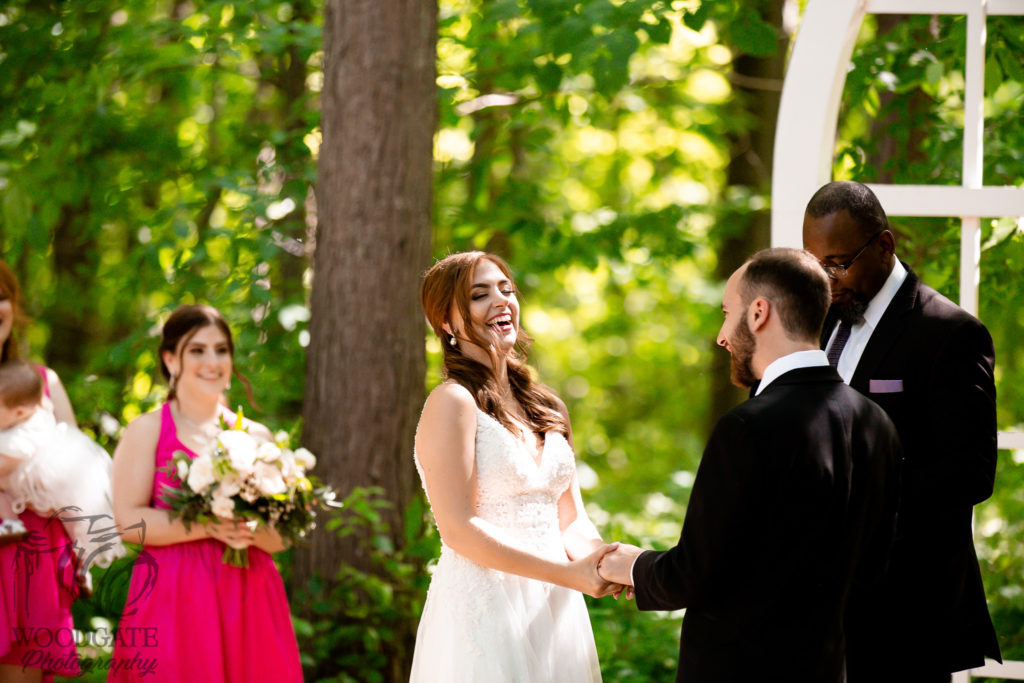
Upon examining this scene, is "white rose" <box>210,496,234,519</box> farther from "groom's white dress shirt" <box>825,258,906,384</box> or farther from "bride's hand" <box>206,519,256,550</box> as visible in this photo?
"groom's white dress shirt" <box>825,258,906,384</box>

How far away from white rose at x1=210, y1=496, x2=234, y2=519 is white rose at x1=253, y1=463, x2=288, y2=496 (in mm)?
109

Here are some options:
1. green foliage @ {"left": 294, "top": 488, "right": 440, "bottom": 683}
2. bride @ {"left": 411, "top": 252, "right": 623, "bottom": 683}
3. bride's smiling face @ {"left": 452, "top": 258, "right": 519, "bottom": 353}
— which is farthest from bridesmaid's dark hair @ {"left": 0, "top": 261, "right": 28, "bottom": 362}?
bride's smiling face @ {"left": 452, "top": 258, "right": 519, "bottom": 353}

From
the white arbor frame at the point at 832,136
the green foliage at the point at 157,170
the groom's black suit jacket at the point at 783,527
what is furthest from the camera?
the green foliage at the point at 157,170

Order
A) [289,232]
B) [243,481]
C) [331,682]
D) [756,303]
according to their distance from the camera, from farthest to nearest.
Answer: [289,232] → [331,682] → [243,481] → [756,303]

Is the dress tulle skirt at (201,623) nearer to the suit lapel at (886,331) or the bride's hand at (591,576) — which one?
the bride's hand at (591,576)

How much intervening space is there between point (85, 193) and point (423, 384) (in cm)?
267

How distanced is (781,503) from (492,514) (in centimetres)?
99

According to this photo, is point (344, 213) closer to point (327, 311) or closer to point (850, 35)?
point (327, 311)

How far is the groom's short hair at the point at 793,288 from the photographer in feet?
7.24

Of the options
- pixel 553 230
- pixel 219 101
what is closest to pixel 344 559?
pixel 553 230

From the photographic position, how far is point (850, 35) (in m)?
3.35

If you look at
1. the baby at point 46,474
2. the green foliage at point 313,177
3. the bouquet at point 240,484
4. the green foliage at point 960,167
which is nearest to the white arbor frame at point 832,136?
the green foliage at point 960,167

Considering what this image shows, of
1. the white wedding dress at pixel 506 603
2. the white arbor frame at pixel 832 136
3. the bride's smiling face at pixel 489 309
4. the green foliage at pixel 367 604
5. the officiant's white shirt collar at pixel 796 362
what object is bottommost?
the green foliage at pixel 367 604

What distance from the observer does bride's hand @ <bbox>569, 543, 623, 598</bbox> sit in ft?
9.09
